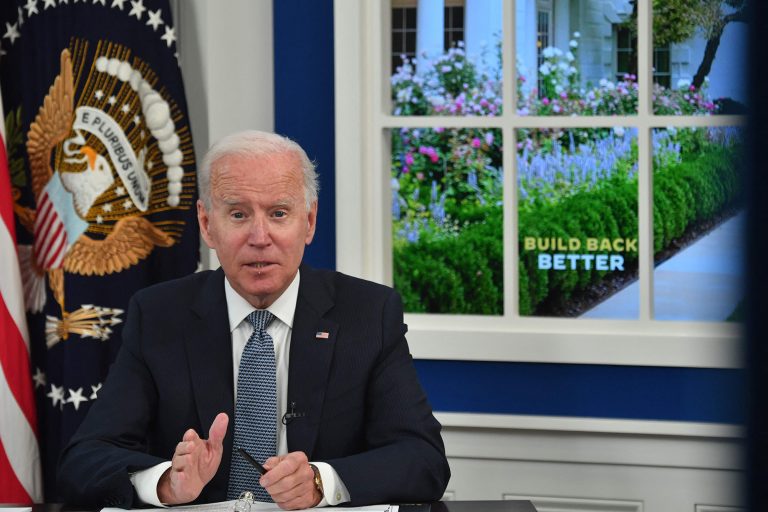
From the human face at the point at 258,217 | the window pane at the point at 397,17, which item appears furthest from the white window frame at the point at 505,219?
the human face at the point at 258,217

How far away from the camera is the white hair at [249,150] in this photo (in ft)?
5.82

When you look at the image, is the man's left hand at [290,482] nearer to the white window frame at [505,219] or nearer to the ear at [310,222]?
the ear at [310,222]

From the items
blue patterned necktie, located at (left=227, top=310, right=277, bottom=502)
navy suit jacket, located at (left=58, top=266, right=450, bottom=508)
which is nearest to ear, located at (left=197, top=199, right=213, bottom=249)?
navy suit jacket, located at (left=58, top=266, right=450, bottom=508)

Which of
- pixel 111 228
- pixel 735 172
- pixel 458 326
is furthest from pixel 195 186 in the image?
pixel 735 172

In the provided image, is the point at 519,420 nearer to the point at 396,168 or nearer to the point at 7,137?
the point at 396,168

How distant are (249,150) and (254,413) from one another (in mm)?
469

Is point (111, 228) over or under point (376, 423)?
over

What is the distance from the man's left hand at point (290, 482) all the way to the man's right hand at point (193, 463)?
92mm

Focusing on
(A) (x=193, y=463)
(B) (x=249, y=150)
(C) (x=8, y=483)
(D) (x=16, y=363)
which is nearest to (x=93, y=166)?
(D) (x=16, y=363)

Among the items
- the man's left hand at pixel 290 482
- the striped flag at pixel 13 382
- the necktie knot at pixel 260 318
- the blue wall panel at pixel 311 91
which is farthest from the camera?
the blue wall panel at pixel 311 91

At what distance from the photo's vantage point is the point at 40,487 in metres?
2.64

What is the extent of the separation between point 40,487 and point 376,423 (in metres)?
1.27

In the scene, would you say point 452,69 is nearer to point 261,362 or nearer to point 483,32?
point 483,32

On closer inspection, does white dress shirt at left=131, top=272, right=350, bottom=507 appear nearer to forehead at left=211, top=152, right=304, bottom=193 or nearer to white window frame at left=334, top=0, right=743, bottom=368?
forehead at left=211, top=152, right=304, bottom=193
